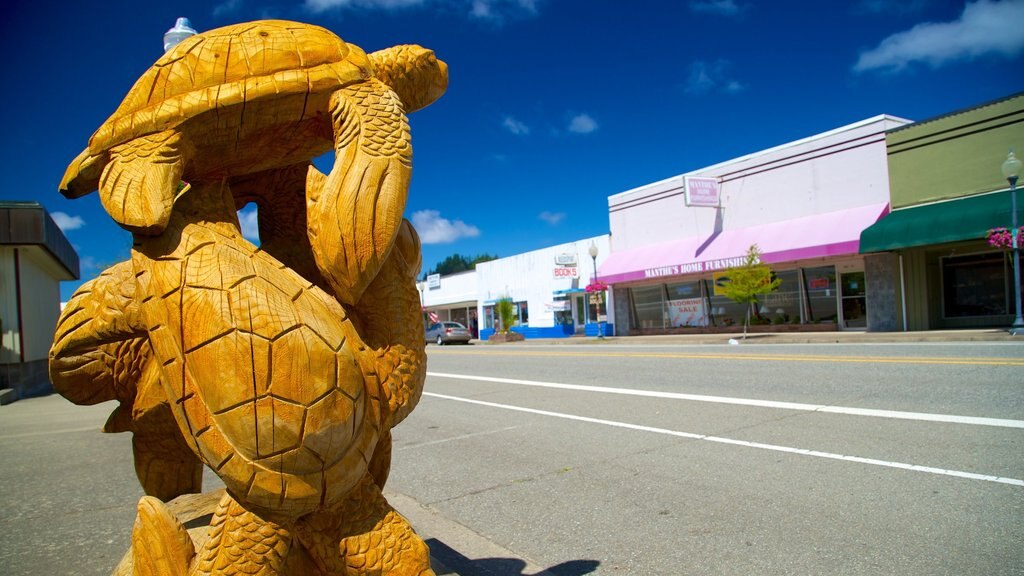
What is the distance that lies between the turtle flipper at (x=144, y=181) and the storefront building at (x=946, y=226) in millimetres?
17978

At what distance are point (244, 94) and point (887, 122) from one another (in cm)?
2113

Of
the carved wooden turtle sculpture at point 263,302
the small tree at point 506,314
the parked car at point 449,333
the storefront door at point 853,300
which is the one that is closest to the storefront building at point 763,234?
the storefront door at point 853,300

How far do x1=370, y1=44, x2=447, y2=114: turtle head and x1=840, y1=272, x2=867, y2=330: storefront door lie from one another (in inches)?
804

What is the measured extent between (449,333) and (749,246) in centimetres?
1579

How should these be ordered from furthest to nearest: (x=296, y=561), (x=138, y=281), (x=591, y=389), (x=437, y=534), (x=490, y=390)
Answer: (x=490, y=390)
(x=591, y=389)
(x=437, y=534)
(x=296, y=561)
(x=138, y=281)

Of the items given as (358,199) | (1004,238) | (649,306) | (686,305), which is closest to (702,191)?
(686,305)

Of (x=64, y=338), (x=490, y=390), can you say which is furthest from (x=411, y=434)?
(x=64, y=338)

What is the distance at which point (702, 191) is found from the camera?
2261 cm

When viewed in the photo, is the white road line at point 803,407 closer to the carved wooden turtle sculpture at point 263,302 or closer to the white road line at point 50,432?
the carved wooden turtle sculpture at point 263,302

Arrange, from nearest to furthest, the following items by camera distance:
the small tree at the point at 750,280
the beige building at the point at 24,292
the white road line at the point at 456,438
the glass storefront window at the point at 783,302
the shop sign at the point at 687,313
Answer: the white road line at the point at 456,438 → the beige building at the point at 24,292 → the small tree at the point at 750,280 → the glass storefront window at the point at 783,302 → the shop sign at the point at 687,313

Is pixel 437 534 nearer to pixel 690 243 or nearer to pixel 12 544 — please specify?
pixel 12 544

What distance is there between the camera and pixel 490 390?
1075 cm

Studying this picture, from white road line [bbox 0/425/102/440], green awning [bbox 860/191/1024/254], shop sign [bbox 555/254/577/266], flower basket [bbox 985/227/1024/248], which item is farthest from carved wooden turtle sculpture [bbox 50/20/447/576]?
shop sign [bbox 555/254/577/266]

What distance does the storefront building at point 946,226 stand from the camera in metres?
15.7
